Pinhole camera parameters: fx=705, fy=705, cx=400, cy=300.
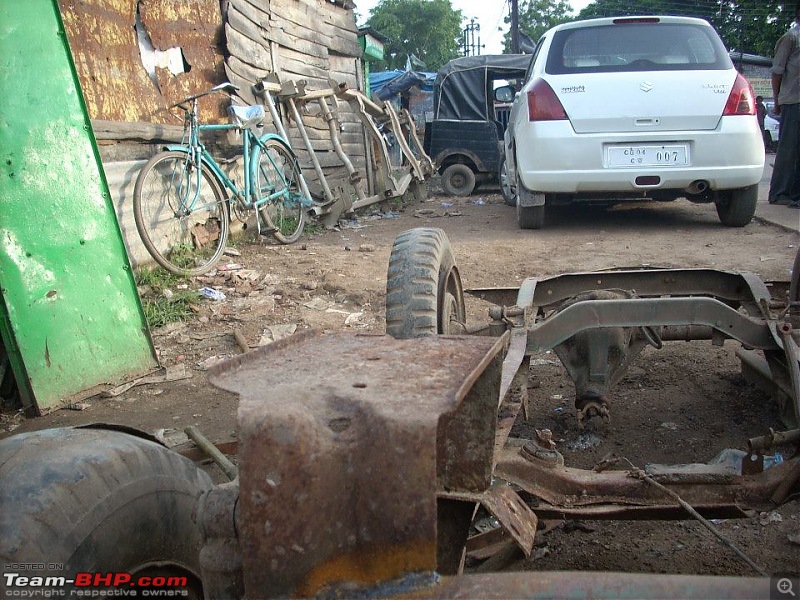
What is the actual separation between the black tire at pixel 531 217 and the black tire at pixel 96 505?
6.37 meters

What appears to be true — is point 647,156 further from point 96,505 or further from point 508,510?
point 96,505

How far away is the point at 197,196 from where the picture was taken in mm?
6383

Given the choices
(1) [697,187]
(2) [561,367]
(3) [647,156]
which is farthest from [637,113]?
(2) [561,367]

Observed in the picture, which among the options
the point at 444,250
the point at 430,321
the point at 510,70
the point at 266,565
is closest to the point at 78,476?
the point at 266,565

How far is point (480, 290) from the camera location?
3.43 m

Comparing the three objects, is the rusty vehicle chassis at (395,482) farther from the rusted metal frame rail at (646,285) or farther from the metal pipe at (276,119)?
the metal pipe at (276,119)

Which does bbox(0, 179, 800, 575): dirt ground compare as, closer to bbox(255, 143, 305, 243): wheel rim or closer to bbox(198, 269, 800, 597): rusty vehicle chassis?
bbox(198, 269, 800, 597): rusty vehicle chassis

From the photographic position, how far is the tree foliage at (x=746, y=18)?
25.8 meters

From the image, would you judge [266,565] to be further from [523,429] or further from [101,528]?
[523,429]

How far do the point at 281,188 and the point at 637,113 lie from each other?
4.07 metres

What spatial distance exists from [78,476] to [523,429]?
2.16 meters

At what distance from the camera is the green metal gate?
3.53 m

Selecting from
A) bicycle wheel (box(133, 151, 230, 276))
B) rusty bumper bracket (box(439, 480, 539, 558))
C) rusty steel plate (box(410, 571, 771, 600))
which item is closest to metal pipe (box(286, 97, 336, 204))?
bicycle wheel (box(133, 151, 230, 276))

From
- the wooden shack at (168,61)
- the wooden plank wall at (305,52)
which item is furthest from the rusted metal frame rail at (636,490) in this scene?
the wooden plank wall at (305,52)
